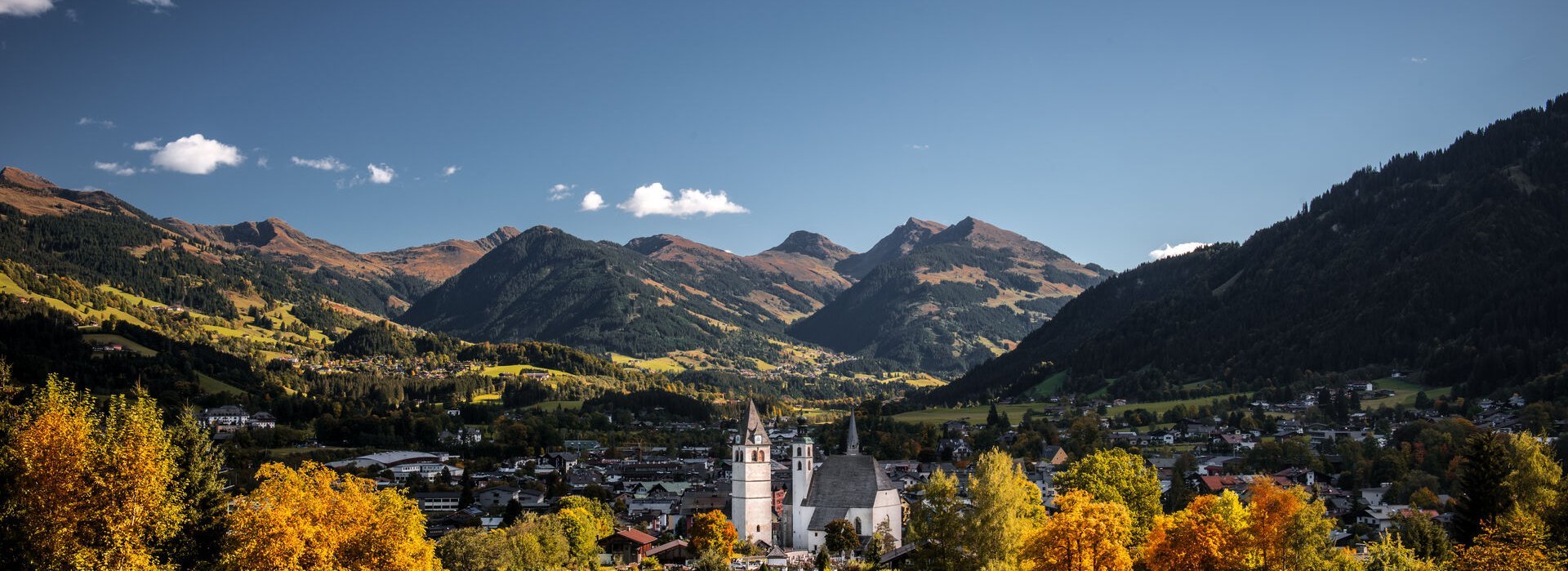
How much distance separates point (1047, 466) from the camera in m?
138

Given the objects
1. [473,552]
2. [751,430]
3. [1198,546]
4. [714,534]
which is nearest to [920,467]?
[751,430]

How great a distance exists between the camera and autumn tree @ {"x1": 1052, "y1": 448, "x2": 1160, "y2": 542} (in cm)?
6788

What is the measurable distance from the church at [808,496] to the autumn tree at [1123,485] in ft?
77.1

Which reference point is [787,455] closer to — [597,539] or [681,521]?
[681,521]

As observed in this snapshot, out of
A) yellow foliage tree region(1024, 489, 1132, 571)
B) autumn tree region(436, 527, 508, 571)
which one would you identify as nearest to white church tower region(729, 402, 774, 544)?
autumn tree region(436, 527, 508, 571)

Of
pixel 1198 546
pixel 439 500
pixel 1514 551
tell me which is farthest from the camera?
pixel 439 500

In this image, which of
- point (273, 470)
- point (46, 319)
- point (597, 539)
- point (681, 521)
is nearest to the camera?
point (273, 470)

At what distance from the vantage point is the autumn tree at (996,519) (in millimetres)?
59250

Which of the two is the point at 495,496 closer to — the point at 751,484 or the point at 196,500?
the point at 751,484

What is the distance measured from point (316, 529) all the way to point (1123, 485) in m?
45.8

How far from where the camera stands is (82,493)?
4125 centimetres

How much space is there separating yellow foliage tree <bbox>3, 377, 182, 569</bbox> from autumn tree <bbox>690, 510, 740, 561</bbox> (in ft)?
160

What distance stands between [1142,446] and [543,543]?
331 ft

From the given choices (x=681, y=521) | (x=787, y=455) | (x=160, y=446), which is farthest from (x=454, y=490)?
(x=160, y=446)
